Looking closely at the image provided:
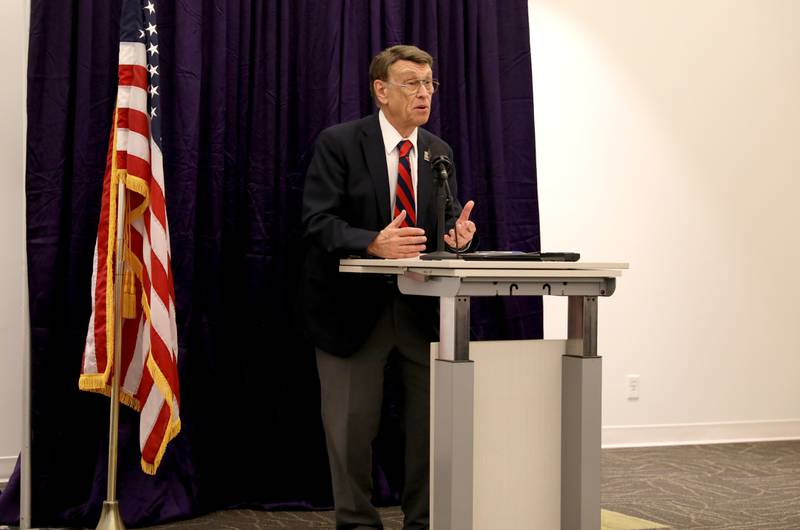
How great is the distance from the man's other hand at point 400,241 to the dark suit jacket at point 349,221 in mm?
241

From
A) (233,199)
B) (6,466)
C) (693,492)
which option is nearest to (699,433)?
(693,492)

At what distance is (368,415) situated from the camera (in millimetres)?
3191

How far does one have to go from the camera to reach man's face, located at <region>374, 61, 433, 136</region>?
317 cm

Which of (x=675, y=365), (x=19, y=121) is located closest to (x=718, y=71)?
(x=675, y=365)

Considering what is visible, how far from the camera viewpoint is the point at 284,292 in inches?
148

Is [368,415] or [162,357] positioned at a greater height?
[162,357]

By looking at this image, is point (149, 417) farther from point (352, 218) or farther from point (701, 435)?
point (701, 435)

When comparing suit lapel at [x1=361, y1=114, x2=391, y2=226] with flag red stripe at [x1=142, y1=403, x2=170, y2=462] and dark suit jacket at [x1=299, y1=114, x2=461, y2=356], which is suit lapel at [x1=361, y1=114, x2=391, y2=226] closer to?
dark suit jacket at [x1=299, y1=114, x2=461, y2=356]

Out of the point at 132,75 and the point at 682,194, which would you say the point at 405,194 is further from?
the point at 682,194

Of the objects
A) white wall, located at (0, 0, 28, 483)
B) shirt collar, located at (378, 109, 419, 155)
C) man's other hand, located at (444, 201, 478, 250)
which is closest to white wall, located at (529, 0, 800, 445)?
shirt collar, located at (378, 109, 419, 155)

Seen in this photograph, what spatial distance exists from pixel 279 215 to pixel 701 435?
2971 mm

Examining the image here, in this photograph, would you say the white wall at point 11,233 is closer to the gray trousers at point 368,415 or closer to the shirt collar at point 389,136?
the gray trousers at point 368,415

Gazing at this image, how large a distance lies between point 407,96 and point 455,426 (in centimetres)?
124

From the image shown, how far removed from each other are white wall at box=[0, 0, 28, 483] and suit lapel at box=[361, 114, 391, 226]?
1.61m
